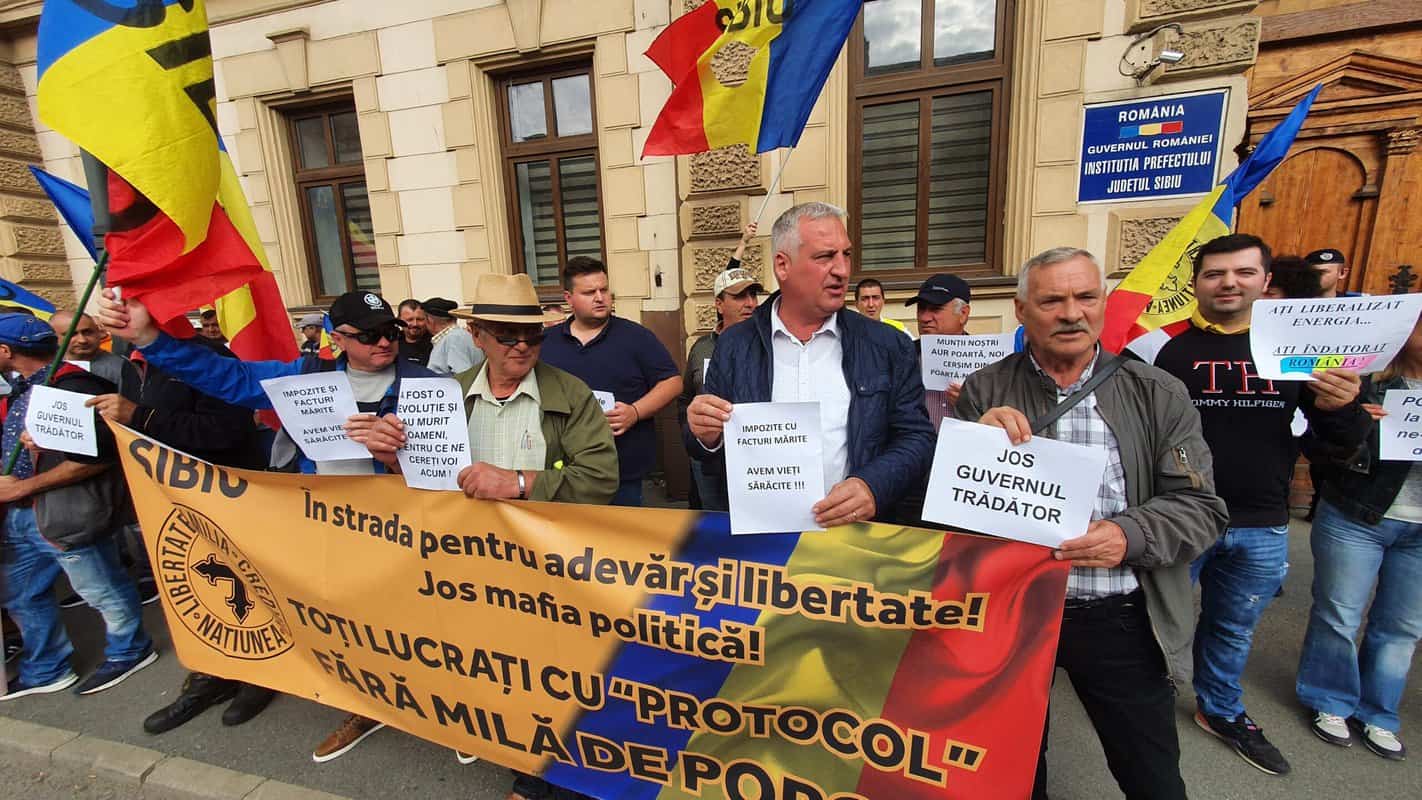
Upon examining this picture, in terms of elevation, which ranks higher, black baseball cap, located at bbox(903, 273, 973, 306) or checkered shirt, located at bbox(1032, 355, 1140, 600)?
black baseball cap, located at bbox(903, 273, 973, 306)

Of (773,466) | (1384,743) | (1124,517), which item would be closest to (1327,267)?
(1384,743)

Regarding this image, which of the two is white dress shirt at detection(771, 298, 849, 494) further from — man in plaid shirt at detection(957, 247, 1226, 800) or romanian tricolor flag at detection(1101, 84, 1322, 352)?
romanian tricolor flag at detection(1101, 84, 1322, 352)

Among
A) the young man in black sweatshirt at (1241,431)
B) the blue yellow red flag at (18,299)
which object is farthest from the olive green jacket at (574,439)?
the blue yellow red flag at (18,299)

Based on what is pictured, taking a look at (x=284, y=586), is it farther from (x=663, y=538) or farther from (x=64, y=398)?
(x=663, y=538)

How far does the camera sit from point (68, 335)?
7.75 ft

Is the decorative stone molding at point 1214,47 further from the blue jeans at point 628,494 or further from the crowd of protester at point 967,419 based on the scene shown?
the blue jeans at point 628,494

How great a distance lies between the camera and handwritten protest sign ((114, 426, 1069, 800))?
5.52 feet

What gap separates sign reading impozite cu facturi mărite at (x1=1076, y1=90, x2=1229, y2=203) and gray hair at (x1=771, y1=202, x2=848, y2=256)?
3.71 metres

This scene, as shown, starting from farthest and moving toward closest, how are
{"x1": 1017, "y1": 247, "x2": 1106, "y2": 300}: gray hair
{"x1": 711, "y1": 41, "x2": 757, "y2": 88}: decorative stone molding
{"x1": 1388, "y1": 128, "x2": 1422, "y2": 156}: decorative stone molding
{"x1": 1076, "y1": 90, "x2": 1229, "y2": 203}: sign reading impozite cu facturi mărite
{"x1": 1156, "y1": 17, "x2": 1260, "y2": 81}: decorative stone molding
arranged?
{"x1": 711, "y1": 41, "x2": 757, "y2": 88}: decorative stone molding → {"x1": 1388, "y1": 128, "x2": 1422, "y2": 156}: decorative stone molding → {"x1": 1076, "y1": 90, "x2": 1229, "y2": 203}: sign reading impozite cu facturi mărite → {"x1": 1156, "y1": 17, "x2": 1260, "y2": 81}: decorative stone molding → {"x1": 1017, "y1": 247, "x2": 1106, "y2": 300}: gray hair

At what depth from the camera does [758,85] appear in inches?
117

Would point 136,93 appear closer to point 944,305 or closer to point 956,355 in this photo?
point 956,355

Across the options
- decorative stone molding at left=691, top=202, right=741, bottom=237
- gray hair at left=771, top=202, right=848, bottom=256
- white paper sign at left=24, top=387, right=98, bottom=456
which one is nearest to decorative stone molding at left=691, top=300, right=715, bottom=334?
decorative stone molding at left=691, top=202, right=741, bottom=237

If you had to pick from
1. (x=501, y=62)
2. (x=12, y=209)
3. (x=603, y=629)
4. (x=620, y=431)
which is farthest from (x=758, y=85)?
(x=12, y=209)

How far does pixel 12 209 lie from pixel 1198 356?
11.9m
